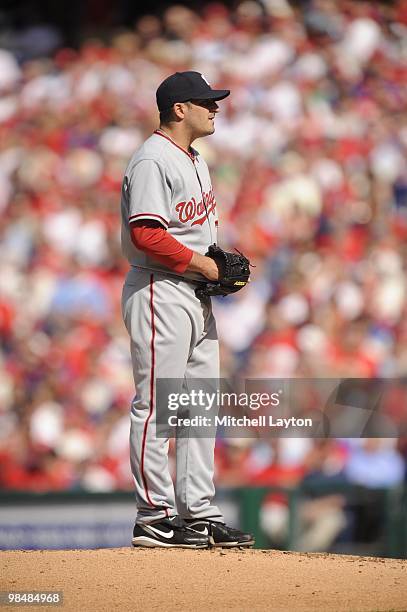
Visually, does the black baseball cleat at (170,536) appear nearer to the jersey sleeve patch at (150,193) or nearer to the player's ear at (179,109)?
the jersey sleeve patch at (150,193)

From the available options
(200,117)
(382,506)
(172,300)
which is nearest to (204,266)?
(172,300)

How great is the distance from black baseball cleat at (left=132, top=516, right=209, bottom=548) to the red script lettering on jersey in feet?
3.01

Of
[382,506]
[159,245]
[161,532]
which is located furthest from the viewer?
[382,506]

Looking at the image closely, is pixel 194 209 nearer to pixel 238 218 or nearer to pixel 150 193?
pixel 150 193

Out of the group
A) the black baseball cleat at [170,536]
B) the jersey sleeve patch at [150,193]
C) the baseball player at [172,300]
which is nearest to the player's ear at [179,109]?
the baseball player at [172,300]

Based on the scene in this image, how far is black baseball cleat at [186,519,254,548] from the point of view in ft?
11.3

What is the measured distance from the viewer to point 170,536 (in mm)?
3412

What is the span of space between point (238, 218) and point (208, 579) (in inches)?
166

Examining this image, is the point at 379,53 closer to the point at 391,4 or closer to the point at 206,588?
the point at 391,4

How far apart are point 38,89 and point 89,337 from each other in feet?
8.10

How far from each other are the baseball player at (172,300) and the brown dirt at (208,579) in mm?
119

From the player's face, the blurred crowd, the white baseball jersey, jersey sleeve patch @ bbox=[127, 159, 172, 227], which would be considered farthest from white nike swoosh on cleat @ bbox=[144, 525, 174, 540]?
the blurred crowd

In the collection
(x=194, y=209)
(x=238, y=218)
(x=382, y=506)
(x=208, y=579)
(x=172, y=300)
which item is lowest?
(x=208, y=579)

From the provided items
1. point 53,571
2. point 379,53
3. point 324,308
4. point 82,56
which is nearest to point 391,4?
point 379,53
